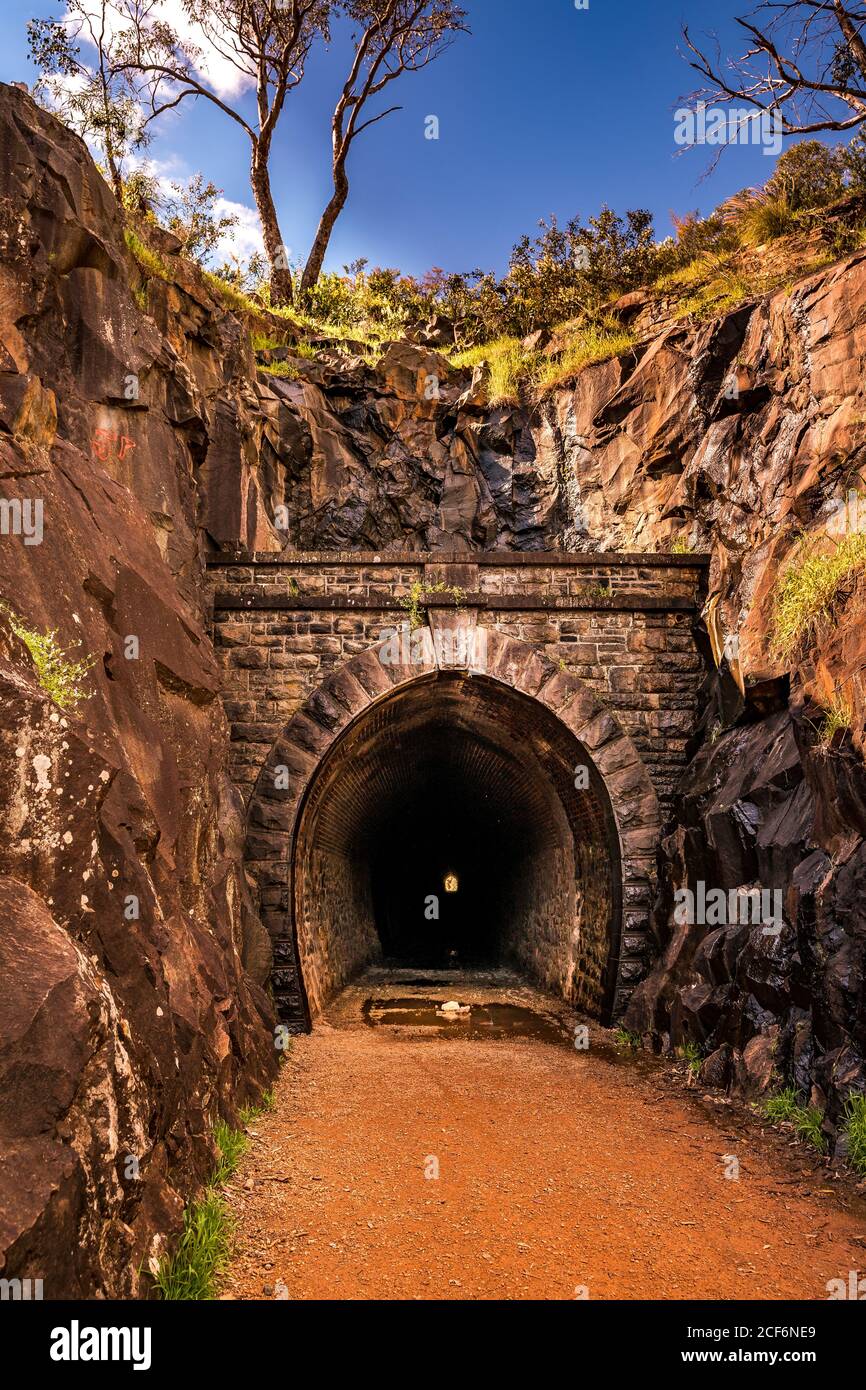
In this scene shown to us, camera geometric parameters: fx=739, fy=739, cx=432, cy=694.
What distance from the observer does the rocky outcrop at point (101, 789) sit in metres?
2.75

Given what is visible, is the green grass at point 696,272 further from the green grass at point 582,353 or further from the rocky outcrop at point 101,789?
the rocky outcrop at point 101,789

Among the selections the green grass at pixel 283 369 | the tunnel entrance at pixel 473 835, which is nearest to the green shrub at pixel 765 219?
the green grass at pixel 283 369

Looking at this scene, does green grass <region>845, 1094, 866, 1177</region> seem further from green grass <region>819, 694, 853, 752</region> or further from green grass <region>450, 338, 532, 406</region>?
green grass <region>450, 338, 532, 406</region>

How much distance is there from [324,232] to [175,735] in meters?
21.5

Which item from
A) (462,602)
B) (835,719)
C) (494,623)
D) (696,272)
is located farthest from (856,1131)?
(696,272)

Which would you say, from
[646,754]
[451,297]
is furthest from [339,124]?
[646,754]

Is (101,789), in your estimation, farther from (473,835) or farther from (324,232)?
(324,232)

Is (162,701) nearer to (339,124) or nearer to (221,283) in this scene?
(221,283)

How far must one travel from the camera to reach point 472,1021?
366 inches

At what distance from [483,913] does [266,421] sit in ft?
37.8

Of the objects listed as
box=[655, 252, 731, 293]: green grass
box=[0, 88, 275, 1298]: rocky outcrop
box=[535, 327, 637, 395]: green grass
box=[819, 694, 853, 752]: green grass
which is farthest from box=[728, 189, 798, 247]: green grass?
box=[0, 88, 275, 1298]: rocky outcrop

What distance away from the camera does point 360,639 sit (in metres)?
8.66

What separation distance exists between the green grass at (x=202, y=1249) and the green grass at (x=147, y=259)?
9.19m

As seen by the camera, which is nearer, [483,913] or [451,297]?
[483,913]
